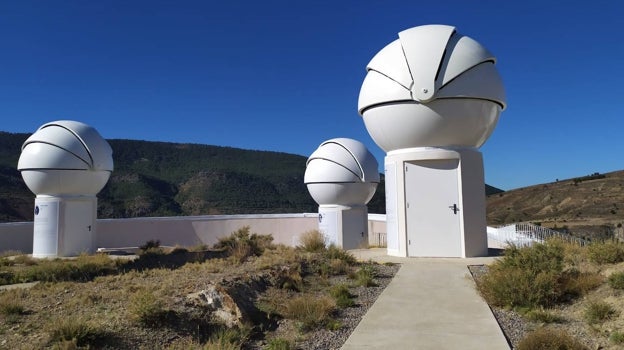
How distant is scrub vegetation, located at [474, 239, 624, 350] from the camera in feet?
15.6

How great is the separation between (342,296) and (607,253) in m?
4.80

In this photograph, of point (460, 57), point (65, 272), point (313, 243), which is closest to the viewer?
point (460, 57)

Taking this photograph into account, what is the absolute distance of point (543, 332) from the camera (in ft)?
15.0

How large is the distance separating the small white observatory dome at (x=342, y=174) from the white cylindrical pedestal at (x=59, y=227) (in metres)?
9.22

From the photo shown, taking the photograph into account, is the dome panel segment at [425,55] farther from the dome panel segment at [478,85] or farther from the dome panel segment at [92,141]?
the dome panel segment at [92,141]

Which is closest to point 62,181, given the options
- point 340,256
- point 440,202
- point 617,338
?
point 340,256

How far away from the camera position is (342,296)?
6980 mm

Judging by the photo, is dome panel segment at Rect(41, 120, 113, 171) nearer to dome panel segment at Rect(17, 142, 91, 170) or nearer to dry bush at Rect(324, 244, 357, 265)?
dome panel segment at Rect(17, 142, 91, 170)

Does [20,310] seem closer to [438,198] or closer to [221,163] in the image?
[438,198]

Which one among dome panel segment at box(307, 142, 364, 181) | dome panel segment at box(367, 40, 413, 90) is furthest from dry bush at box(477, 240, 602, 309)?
dome panel segment at box(307, 142, 364, 181)

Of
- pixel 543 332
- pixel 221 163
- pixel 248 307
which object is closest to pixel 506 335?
pixel 543 332

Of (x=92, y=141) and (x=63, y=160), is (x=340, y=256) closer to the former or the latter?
(x=63, y=160)

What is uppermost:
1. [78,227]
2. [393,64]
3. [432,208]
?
[393,64]

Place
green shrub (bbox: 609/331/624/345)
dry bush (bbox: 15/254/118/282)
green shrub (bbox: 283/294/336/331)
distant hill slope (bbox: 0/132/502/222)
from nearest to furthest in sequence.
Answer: green shrub (bbox: 609/331/624/345), green shrub (bbox: 283/294/336/331), dry bush (bbox: 15/254/118/282), distant hill slope (bbox: 0/132/502/222)
